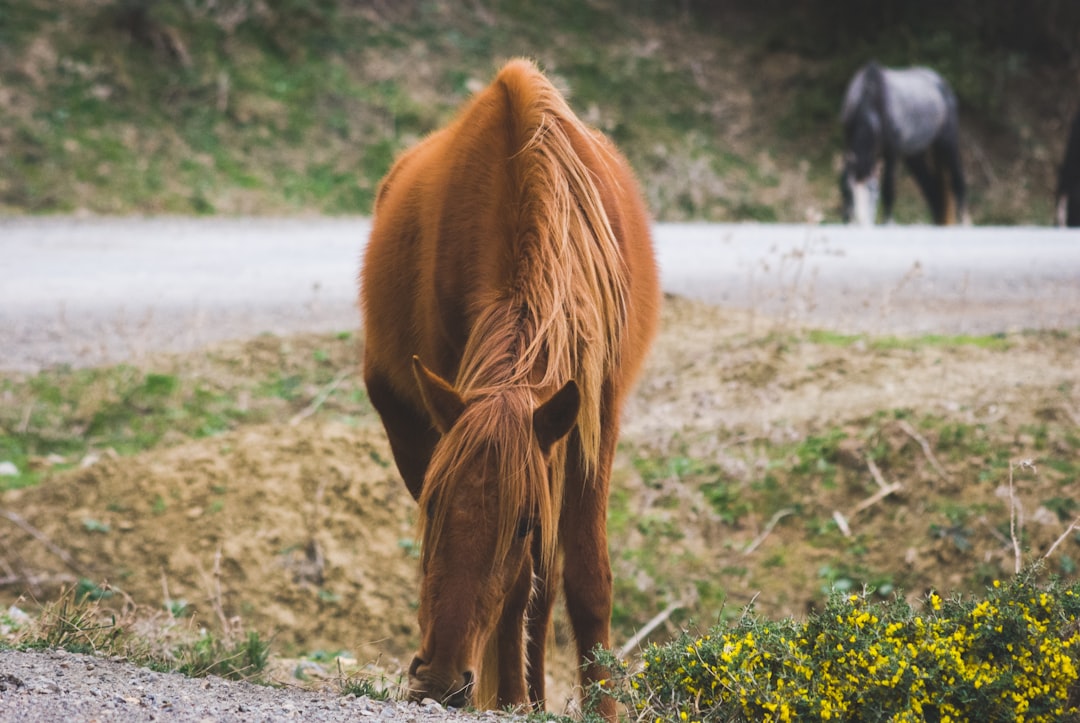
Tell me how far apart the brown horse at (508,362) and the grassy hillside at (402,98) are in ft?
22.4

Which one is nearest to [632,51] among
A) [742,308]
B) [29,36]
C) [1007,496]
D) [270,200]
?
[270,200]

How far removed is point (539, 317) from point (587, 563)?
862 mm

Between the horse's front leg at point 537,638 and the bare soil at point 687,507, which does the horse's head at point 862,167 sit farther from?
the horse's front leg at point 537,638

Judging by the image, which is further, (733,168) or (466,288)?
(733,168)

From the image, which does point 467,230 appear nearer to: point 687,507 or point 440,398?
point 440,398

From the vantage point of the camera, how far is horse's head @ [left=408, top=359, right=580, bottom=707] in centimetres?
249

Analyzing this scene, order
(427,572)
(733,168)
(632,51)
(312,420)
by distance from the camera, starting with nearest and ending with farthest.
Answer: (427,572)
(312,420)
(733,168)
(632,51)

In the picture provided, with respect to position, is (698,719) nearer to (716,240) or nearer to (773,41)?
(716,240)

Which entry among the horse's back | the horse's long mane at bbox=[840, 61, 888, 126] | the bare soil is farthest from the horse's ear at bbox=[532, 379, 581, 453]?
the horse's long mane at bbox=[840, 61, 888, 126]

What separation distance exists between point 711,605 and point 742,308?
3531 mm

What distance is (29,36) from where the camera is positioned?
12.8 meters

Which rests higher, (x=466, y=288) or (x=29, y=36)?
(x=29, y=36)

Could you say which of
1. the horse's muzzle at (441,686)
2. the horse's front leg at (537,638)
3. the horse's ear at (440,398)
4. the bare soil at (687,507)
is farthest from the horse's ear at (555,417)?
the bare soil at (687,507)

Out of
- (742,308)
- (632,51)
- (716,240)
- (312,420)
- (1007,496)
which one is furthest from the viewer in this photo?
(632,51)
